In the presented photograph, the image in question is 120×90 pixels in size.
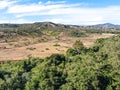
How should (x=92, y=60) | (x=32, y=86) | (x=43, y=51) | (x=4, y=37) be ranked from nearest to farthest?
(x=32, y=86) → (x=92, y=60) → (x=43, y=51) → (x=4, y=37)

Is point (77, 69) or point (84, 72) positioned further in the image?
point (77, 69)

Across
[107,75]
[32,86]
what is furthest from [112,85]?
[32,86]

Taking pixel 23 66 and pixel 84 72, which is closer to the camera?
pixel 84 72

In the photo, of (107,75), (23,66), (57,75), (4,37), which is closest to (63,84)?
(57,75)

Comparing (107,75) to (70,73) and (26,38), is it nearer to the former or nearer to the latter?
(70,73)

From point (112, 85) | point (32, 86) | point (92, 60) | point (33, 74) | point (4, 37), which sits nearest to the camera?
point (112, 85)

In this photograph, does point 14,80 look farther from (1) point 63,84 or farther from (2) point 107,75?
(2) point 107,75

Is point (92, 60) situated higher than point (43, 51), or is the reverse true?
point (92, 60)

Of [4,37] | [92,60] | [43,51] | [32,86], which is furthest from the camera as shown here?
[4,37]

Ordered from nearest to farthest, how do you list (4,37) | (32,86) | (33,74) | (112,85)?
(112,85), (32,86), (33,74), (4,37)
